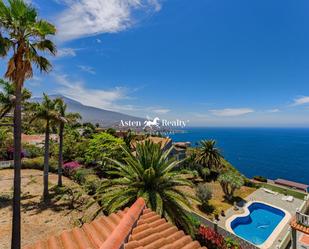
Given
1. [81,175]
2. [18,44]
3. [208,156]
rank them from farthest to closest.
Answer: [208,156] → [81,175] → [18,44]

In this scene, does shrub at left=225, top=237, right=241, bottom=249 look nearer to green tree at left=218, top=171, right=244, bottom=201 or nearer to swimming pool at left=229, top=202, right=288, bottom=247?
swimming pool at left=229, top=202, right=288, bottom=247

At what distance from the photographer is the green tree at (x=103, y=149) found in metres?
28.0

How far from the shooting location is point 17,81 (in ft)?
28.2

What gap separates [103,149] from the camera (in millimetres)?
29266

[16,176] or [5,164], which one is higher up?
[16,176]

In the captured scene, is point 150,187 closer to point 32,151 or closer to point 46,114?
point 46,114

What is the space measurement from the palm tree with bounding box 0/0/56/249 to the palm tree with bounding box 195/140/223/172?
33182mm

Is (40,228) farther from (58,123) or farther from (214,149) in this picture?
(214,149)

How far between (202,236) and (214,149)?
28065 mm

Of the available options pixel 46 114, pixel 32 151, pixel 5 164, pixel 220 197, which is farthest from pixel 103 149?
pixel 220 197

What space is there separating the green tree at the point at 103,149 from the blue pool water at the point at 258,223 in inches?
639

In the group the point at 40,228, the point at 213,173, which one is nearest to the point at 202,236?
the point at 40,228

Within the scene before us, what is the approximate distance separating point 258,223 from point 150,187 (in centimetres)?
1985

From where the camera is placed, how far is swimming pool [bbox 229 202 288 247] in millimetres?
20125
